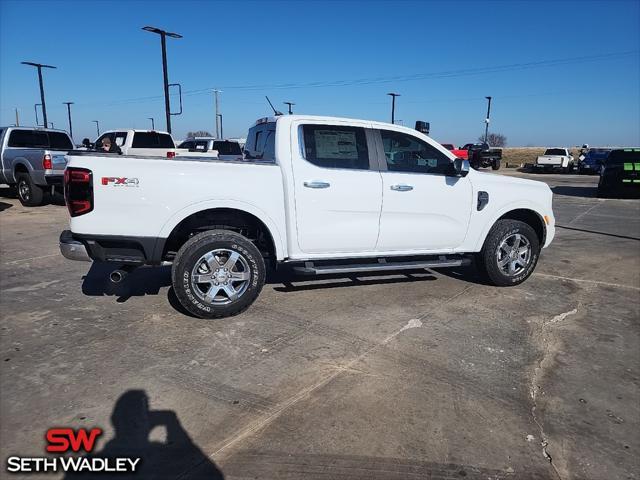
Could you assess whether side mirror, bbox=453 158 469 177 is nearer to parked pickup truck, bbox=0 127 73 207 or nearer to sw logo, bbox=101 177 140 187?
sw logo, bbox=101 177 140 187

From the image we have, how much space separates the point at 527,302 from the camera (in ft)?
17.2

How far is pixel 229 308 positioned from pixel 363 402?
6.06 feet

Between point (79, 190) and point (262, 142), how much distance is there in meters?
2.09

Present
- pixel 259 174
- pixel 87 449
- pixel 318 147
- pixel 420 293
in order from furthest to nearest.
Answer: pixel 420 293, pixel 318 147, pixel 259 174, pixel 87 449

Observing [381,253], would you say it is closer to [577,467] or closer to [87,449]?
[577,467]

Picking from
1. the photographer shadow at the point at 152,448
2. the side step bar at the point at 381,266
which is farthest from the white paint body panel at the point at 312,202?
the photographer shadow at the point at 152,448

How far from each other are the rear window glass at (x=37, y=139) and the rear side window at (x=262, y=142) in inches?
367

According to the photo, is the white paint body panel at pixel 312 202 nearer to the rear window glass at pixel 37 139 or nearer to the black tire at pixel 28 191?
the black tire at pixel 28 191

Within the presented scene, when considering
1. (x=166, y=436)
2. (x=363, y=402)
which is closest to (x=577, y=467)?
Answer: (x=363, y=402)

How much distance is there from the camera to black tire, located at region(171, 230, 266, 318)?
427 cm

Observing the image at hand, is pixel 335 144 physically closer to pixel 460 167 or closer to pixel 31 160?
pixel 460 167

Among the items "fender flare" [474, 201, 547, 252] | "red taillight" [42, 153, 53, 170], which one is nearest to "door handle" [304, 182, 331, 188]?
"fender flare" [474, 201, 547, 252]

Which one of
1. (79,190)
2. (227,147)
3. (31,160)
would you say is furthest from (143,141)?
(79,190)

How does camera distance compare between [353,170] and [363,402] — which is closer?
[363,402]
